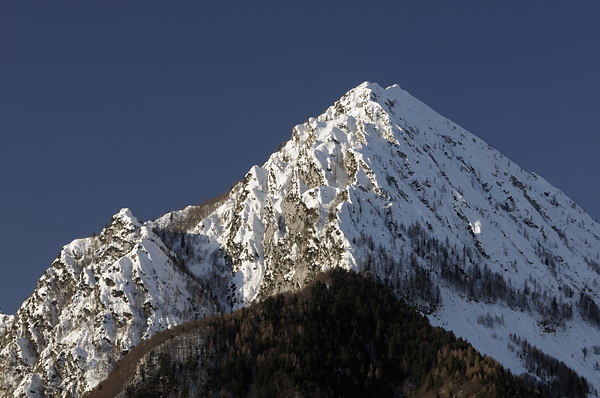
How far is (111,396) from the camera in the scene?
561 ft

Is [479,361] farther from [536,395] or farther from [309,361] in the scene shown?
[309,361]

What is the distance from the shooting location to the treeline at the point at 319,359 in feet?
551

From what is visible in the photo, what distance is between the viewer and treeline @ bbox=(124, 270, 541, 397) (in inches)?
6614

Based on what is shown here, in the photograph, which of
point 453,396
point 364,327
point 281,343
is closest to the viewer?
point 453,396

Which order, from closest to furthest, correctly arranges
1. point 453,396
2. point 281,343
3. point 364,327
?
point 453,396 → point 281,343 → point 364,327

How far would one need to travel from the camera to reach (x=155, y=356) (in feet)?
569

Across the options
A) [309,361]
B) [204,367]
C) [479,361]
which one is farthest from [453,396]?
[204,367]

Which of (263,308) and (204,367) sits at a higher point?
(263,308)

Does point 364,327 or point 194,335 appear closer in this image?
point 194,335

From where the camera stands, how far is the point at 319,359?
175250mm

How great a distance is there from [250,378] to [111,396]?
23464mm

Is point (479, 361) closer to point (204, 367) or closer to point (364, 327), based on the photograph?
point (364, 327)

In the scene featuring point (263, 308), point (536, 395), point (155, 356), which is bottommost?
point (536, 395)

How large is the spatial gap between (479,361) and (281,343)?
3436 cm
